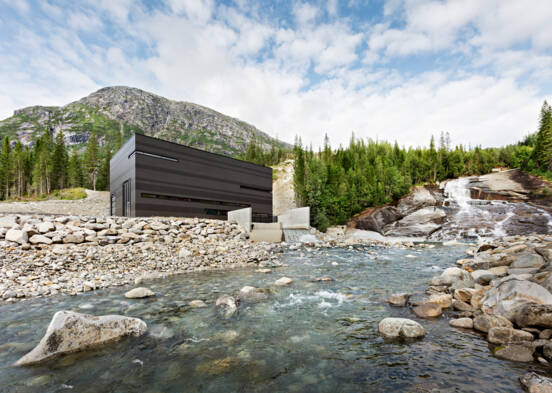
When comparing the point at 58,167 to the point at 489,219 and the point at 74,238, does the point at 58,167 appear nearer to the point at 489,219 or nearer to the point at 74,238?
the point at 74,238

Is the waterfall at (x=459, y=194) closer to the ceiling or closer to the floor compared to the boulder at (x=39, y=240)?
closer to the ceiling

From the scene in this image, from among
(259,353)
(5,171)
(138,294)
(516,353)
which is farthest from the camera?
(5,171)

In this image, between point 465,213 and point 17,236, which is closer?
point 17,236

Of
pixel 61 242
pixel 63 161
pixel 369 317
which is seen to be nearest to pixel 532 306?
pixel 369 317

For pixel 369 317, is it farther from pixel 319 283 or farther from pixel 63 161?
pixel 63 161

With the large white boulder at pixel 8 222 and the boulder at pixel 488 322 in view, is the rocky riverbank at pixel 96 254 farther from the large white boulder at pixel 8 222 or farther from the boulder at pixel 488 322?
the boulder at pixel 488 322

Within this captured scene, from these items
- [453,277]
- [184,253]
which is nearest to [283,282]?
[453,277]

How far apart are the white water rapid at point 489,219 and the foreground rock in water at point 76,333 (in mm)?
46712

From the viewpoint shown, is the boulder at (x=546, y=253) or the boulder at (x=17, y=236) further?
the boulder at (x=17, y=236)

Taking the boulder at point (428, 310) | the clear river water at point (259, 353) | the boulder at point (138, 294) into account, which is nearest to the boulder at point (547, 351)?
the clear river water at point (259, 353)

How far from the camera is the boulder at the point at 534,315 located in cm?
472

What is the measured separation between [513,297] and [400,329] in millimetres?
2776

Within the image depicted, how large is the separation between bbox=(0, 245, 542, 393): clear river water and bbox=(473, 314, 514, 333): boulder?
0.88 ft

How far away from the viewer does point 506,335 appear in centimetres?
480
